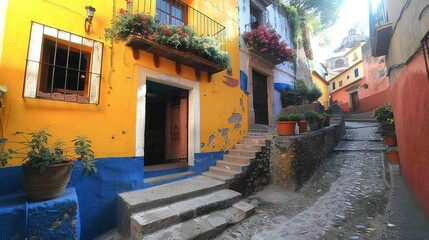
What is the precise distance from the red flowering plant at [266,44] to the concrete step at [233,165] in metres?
4.46

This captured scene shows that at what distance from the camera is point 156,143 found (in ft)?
22.2

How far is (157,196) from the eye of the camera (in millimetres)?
3482

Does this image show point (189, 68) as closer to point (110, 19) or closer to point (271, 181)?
point (110, 19)

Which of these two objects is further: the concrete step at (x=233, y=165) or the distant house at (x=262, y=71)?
the distant house at (x=262, y=71)

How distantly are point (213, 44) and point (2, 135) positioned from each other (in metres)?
4.27

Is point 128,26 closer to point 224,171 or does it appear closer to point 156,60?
point 156,60

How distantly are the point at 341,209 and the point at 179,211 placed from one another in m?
2.99

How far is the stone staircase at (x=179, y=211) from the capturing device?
288cm

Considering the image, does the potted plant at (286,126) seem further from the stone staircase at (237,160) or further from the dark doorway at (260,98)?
the dark doorway at (260,98)

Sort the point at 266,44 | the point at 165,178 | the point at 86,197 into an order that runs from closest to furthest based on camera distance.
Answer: the point at 86,197
the point at 165,178
the point at 266,44

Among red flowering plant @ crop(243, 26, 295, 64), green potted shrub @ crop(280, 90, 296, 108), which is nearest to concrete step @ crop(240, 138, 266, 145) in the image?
red flowering plant @ crop(243, 26, 295, 64)

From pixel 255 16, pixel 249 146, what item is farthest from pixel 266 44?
pixel 249 146

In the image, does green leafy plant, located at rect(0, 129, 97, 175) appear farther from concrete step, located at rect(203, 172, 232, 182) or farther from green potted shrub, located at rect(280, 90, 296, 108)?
green potted shrub, located at rect(280, 90, 296, 108)

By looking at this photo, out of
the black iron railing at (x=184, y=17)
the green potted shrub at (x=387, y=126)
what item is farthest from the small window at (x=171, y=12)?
the green potted shrub at (x=387, y=126)
